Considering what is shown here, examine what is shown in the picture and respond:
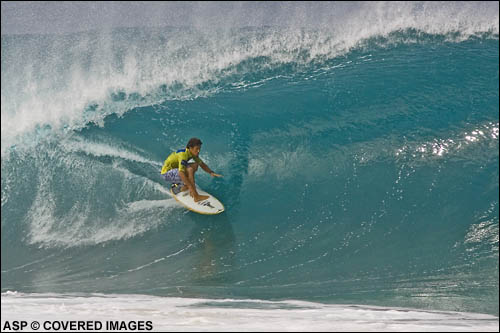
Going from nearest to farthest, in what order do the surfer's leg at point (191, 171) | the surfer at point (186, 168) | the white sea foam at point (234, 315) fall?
the white sea foam at point (234, 315) → the surfer at point (186, 168) → the surfer's leg at point (191, 171)

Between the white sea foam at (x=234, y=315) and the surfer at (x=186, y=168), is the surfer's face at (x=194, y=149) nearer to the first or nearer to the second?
the surfer at (x=186, y=168)

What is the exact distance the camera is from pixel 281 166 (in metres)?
8.35

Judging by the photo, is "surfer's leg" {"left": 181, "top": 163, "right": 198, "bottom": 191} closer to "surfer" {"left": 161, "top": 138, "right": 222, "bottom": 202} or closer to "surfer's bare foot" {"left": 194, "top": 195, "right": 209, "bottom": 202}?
"surfer" {"left": 161, "top": 138, "right": 222, "bottom": 202}

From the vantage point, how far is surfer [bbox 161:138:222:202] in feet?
23.9

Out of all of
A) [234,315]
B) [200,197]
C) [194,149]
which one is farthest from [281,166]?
[234,315]

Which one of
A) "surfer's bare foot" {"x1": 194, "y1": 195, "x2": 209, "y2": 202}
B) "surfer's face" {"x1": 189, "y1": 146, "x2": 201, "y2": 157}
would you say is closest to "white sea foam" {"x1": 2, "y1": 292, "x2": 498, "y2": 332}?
"surfer's bare foot" {"x1": 194, "y1": 195, "x2": 209, "y2": 202}

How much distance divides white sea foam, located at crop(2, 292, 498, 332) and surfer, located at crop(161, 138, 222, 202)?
1822 millimetres

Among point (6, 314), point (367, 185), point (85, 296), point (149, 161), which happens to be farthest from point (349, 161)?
point (6, 314)

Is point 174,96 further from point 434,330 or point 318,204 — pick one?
point 434,330

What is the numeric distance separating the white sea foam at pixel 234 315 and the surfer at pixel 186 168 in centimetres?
182

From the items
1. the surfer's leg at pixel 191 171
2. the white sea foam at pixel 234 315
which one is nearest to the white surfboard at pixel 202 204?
the surfer's leg at pixel 191 171

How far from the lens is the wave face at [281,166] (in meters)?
7.16

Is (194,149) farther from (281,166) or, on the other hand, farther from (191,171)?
(281,166)

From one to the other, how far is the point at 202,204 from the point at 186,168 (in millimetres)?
777
